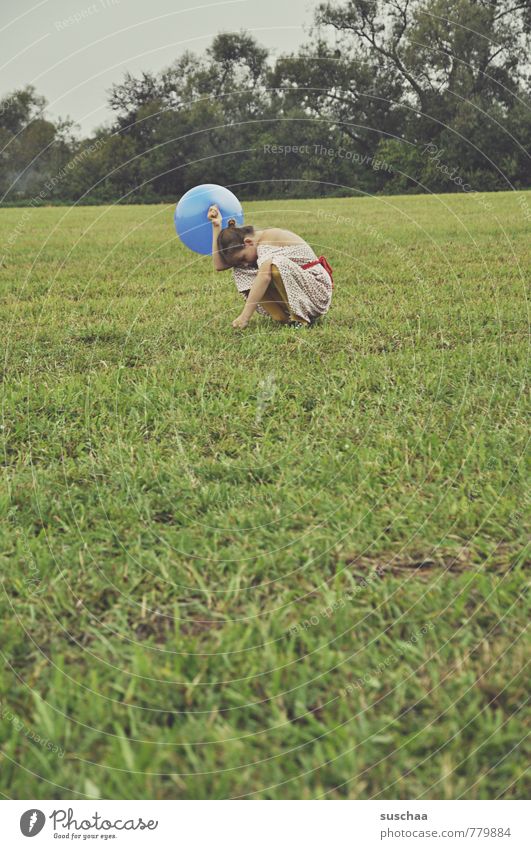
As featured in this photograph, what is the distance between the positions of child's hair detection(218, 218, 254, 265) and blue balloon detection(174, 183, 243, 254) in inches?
27.2

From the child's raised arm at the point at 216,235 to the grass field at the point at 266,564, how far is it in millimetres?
1046

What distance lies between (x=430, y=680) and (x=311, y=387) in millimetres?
2264

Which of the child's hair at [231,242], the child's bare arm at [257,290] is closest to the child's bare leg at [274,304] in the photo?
the child's bare arm at [257,290]

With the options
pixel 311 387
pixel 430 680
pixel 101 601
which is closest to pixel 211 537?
pixel 101 601

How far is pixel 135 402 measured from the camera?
3820 millimetres

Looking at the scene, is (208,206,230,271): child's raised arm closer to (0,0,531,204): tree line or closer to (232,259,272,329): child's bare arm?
(232,259,272,329): child's bare arm

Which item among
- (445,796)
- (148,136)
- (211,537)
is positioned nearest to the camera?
(445,796)

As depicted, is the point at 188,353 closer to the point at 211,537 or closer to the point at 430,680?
the point at 211,537

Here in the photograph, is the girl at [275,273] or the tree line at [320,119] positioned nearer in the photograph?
the girl at [275,273]

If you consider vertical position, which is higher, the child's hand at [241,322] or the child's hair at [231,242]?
the child's hair at [231,242]

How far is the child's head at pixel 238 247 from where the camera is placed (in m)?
5.82

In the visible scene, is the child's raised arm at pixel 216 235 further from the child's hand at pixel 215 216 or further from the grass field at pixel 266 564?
the grass field at pixel 266 564

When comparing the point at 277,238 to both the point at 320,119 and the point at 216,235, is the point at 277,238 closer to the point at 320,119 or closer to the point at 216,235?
the point at 216,235

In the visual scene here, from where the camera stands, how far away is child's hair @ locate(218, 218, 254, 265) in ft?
19.3
